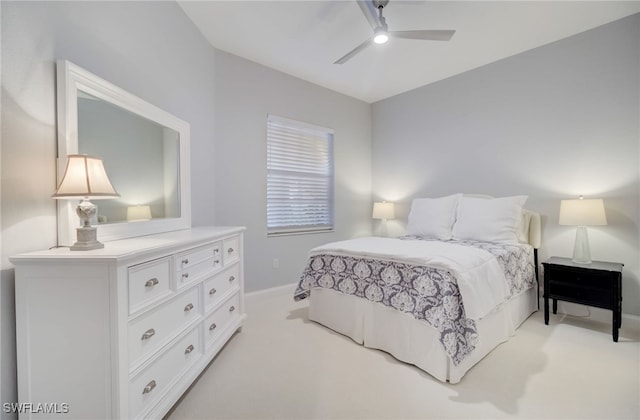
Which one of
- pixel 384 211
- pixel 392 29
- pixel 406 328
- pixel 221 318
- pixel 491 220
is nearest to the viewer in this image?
pixel 406 328

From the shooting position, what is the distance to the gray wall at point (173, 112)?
3.64ft

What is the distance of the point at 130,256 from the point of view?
1125mm

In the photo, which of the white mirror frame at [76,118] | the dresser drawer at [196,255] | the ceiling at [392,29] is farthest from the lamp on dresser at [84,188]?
the ceiling at [392,29]

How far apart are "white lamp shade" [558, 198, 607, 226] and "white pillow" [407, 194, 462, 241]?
949 millimetres

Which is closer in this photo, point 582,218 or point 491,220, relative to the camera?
point 582,218

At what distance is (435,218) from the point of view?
3119 mm

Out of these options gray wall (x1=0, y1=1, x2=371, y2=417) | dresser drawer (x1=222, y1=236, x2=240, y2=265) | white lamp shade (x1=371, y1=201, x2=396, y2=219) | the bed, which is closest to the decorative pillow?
the bed

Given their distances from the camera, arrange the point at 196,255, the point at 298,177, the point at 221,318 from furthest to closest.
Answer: the point at 298,177 < the point at 221,318 < the point at 196,255

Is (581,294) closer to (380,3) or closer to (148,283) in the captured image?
(380,3)

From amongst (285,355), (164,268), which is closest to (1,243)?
(164,268)

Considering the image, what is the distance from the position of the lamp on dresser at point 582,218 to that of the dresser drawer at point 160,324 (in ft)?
9.95

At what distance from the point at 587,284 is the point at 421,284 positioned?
1.60m

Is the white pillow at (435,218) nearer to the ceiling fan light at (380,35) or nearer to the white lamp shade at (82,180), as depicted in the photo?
the ceiling fan light at (380,35)

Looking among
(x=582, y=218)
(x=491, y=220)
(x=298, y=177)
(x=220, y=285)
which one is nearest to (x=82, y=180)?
(x=220, y=285)
